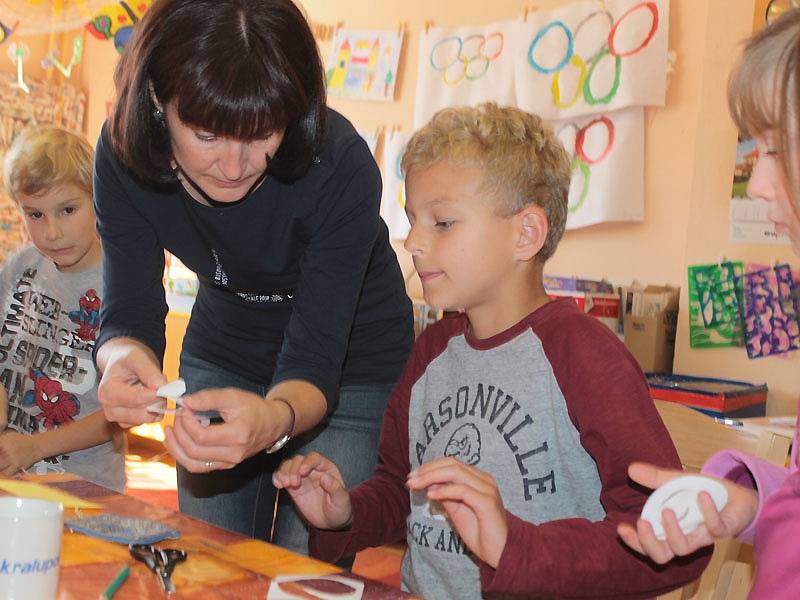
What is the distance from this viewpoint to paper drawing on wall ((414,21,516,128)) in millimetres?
3129

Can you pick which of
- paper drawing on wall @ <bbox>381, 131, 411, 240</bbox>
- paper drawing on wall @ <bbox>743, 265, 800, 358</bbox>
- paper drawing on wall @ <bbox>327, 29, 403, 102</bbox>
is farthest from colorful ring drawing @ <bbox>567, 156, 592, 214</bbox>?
paper drawing on wall @ <bbox>327, 29, 403, 102</bbox>

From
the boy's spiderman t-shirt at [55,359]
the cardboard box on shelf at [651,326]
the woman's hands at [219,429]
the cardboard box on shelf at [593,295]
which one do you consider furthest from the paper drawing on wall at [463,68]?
the woman's hands at [219,429]

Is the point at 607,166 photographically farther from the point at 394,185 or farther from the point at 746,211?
the point at 394,185

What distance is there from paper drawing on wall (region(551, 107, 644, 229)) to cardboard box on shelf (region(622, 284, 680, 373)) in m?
0.35

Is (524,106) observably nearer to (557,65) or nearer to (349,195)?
(557,65)

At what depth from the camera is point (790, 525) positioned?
2.68 feet

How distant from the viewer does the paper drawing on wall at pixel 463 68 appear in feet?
10.3

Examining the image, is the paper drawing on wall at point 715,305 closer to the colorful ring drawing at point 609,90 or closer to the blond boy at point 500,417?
the colorful ring drawing at point 609,90

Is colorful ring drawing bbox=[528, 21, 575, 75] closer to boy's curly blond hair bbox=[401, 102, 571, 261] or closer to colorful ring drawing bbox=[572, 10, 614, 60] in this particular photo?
colorful ring drawing bbox=[572, 10, 614, 60]

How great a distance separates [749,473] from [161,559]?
622 millimetres

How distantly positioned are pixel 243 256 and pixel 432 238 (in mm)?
283

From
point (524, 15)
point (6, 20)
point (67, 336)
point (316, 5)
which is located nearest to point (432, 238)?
point (67, 336)

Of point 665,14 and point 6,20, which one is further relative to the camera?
point 6,20

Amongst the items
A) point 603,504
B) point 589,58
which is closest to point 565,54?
point 589,58
